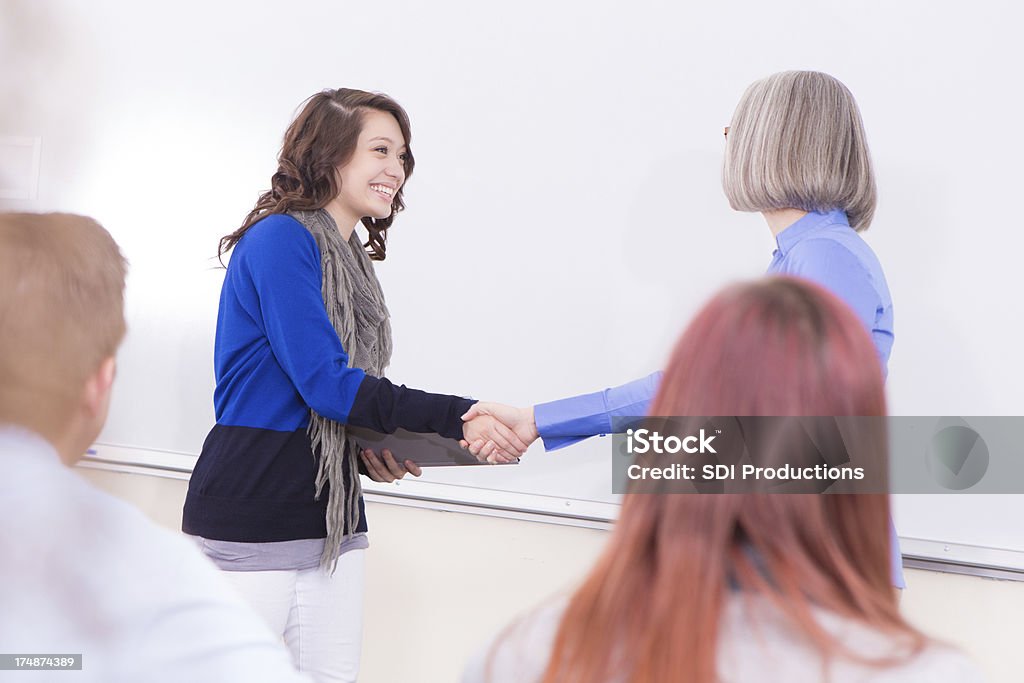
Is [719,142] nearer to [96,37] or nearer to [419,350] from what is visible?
[419,350]

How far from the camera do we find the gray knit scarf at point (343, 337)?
1747 mm

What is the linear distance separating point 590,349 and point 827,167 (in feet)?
2.77

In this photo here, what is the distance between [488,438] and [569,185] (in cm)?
69

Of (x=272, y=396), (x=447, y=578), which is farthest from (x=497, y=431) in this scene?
(x=447, y=578)

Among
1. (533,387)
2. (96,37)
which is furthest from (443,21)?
(96,37)

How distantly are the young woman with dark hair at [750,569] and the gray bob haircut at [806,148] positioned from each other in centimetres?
93

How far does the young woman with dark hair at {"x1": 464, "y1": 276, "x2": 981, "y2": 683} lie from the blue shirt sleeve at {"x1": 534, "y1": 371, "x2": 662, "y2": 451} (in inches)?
50.1

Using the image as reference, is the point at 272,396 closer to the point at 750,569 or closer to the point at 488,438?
the point at 488,438

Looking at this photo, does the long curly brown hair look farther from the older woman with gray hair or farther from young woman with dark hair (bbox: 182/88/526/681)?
the older woman with gray hair

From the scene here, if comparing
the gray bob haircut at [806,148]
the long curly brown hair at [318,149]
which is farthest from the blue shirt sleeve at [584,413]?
the long curly brown hair at [318,149]

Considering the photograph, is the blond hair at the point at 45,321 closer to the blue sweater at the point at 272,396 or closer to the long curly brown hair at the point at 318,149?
the blue sweater at the point at 272,396

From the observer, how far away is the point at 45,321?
0.33 m

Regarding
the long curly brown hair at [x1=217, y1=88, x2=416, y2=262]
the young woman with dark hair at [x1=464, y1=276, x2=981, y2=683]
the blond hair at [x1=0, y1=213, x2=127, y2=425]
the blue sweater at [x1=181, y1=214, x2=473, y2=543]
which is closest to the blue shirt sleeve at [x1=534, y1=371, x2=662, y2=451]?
the blue sweater at [x1=181, y1=214, x2=473, y2=543]

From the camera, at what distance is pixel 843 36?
2.07m
